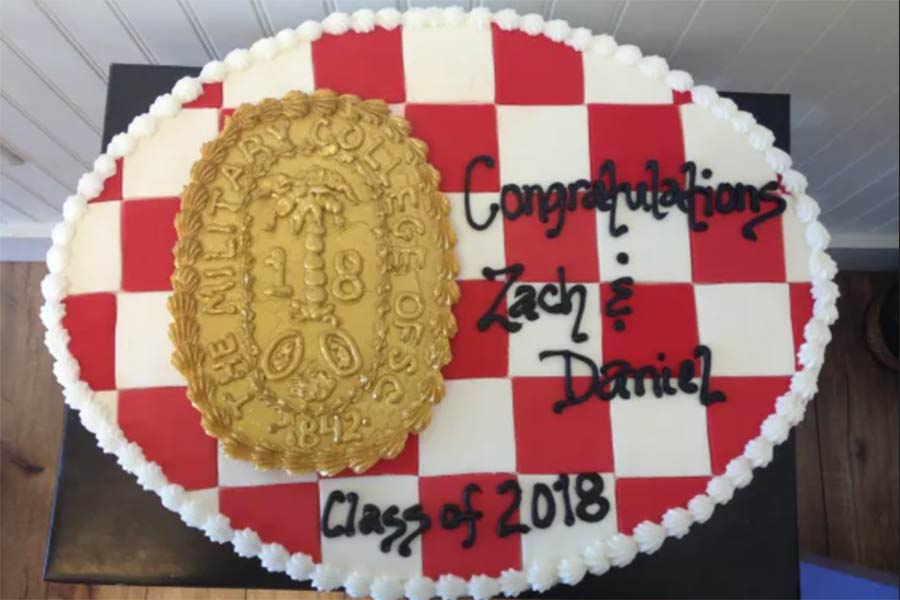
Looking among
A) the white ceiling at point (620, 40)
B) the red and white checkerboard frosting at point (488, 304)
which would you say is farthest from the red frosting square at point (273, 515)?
the white ceiling at point (620, 40)

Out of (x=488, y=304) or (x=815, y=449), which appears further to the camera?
(x=815, y=449)

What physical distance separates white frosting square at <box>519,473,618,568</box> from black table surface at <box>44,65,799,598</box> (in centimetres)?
9

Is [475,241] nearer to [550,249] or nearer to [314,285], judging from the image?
[550,249]

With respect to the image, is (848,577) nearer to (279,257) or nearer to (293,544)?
(293,544)

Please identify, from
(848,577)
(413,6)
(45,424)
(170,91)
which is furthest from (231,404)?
(848,577)

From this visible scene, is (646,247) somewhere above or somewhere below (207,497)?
above

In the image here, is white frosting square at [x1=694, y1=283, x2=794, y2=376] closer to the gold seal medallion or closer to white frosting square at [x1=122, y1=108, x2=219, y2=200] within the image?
the gold seal medallion

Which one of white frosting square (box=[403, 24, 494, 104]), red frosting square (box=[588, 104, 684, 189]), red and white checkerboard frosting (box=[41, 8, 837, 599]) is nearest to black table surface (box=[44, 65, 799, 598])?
red and white checkerboard frosting (box=[41, 8, 837, 599])

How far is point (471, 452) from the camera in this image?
1.10m

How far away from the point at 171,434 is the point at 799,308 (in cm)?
103

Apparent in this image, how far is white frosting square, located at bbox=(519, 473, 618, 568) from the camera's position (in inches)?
42.8

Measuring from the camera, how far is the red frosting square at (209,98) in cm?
116

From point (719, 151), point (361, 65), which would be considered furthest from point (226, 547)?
point (719, 151)

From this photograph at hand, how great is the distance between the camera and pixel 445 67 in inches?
46.2
